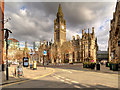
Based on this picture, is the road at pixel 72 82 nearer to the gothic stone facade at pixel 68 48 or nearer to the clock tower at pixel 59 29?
the gothic stone facade at pixel 68 48

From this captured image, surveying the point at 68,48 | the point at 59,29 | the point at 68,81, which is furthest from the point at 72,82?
the point at 59,29

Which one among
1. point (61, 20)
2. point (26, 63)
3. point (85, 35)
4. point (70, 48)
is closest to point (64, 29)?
point (61, 20)

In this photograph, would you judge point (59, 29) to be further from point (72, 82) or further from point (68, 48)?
point (72, 82)

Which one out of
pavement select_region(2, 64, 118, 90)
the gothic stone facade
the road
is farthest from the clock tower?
Answer: the road

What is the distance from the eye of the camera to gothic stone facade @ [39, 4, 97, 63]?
60.7 m

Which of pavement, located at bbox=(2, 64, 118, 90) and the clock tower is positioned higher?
the clock tower

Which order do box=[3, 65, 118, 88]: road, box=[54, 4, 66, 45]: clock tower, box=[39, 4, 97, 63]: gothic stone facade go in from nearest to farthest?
box=[3, 65, 118, 88]: road
box=[39, 4, 97, 63]: gothic stone facade
box=[54, 4, 66, 45]: clock tower

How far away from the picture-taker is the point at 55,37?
9994 cm

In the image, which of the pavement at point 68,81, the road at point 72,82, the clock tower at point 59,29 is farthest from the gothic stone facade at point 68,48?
the road at point 72,82

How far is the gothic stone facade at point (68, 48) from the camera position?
60.7 metres

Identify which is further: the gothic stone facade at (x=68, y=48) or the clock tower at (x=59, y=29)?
the clock tower at (x=59, y=29)

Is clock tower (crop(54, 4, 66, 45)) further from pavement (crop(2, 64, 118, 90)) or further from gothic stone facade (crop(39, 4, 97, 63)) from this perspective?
pavement (crop(2, 64, 118, 90))

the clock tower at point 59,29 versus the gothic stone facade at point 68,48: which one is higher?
the clock tower at point 59,29

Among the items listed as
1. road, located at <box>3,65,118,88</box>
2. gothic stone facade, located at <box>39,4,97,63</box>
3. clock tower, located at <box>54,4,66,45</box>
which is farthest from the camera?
clock tower, located at <box>54,4,66,45</box>
